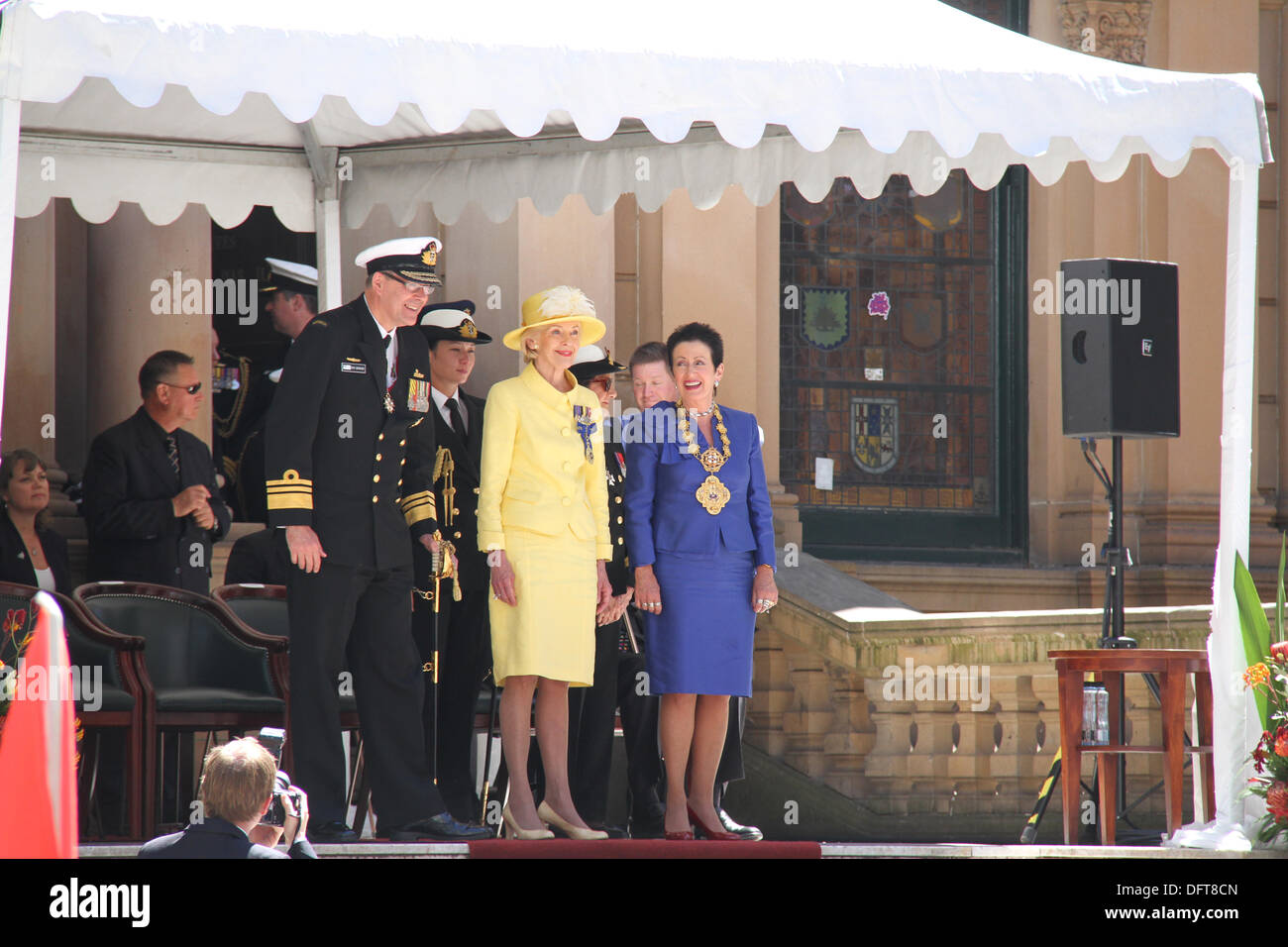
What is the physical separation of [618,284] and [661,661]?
4.58m

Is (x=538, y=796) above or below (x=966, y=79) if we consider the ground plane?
below

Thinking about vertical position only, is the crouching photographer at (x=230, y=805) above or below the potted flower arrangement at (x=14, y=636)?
below

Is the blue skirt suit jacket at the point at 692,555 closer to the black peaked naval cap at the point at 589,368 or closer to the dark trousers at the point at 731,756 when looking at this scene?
the black peaked naval cap at the point at 589,368

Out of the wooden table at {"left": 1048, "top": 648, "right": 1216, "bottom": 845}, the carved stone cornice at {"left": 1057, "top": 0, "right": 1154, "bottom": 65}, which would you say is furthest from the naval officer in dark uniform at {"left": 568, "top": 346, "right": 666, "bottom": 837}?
the carved stone cornice at {"left": 1057, "top": 0, "right": 1154, "bottom": 65}

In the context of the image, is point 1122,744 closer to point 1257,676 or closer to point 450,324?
point 1257,676

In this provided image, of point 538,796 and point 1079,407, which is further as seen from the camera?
point 1079,407

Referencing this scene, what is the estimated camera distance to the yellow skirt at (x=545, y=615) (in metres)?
6.93

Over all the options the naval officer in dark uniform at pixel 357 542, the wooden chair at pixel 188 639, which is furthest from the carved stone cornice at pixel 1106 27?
the wooden chair at pixel 188 639

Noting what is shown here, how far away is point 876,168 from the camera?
26.4 feet

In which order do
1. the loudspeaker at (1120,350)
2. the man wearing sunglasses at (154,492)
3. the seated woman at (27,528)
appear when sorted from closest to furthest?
the seated woman at (27,528) < the man wearing sunglasses at (154,492) < the loudspeaker at (1120,350)

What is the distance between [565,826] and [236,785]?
2449mm

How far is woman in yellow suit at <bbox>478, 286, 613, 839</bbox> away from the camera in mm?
6941

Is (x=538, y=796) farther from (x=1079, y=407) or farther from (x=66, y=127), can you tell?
(x=66, y=127)
